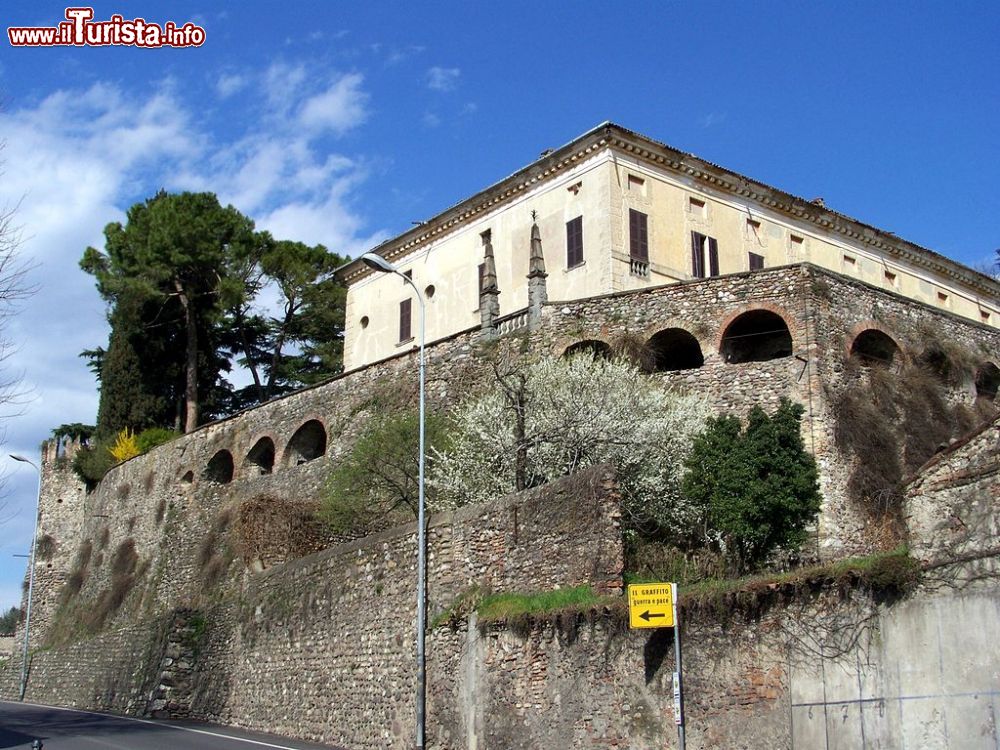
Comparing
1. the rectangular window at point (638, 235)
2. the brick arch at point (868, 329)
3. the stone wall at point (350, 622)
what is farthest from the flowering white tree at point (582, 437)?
the rectangular window at point (638, 235)

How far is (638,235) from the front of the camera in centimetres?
3434

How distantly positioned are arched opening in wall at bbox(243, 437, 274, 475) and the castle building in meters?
5.48

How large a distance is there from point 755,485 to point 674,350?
30.9ft

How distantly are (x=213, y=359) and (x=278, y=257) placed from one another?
553 centimetres

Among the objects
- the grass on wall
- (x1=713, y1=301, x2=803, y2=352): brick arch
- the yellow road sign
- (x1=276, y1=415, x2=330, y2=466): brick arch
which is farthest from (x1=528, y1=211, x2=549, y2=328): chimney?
the yellow road sign

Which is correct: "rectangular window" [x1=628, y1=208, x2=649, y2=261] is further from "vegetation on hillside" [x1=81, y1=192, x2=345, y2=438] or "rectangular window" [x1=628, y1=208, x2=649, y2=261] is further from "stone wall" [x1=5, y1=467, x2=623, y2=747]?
"vegetation on hillside" [x1=81, y1=192, x2=345, y2=438]

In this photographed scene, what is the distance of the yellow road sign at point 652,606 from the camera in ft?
47.4

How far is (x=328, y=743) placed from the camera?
2159 cm

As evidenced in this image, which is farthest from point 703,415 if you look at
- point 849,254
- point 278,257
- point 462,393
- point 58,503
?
point 58,503

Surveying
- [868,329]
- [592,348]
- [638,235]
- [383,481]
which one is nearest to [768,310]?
[868,329]

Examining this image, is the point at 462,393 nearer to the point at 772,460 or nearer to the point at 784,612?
the point at 772,460

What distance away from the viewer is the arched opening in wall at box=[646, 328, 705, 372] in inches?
1102

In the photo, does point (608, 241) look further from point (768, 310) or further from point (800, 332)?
point (800, 332)

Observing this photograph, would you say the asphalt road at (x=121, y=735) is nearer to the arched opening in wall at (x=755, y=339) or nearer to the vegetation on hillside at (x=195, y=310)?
the arched opening in wall at (x=755, y=339)
